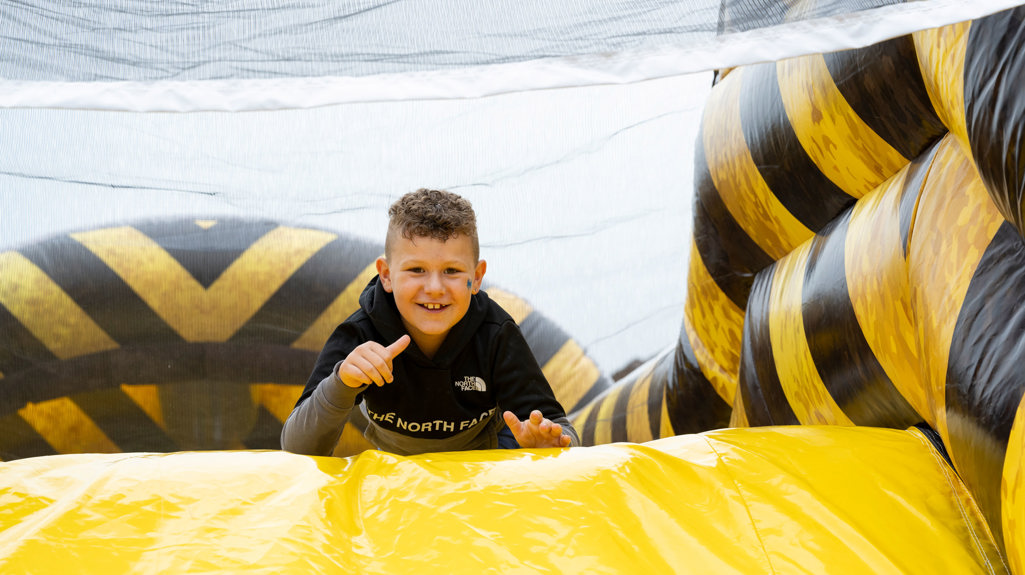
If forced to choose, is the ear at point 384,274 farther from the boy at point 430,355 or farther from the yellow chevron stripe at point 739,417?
the yellow chevron stripe at point 739,417

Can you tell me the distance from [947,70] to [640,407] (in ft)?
2.93

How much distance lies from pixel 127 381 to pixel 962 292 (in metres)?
1.41

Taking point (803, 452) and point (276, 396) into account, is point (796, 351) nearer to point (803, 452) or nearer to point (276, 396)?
point (803, 452)

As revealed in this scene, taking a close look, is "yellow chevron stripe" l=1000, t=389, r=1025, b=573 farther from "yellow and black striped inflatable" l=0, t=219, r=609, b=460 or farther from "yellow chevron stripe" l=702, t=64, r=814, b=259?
"yellow and black striped inflatable" l=0, t=219, r=609, b=460

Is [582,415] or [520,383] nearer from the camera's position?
[520,383]


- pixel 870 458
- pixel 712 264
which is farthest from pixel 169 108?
pixel 712 264

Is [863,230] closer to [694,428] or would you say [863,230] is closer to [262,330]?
[694,428]

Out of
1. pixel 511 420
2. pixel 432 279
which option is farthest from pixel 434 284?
pixel 511 420

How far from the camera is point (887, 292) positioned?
686 mm

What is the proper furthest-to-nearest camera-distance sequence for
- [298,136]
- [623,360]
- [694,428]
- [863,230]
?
[623,360] → [694,428] → [298,136] → [863,230]

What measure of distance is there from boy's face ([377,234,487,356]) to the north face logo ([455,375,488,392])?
0.25ft

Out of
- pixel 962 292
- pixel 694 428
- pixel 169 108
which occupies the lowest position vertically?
pixel 694 428

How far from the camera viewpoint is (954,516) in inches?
21.5

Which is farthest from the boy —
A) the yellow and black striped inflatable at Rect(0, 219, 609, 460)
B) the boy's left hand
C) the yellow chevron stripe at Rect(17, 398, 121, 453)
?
the yellow chevron stripe at Rect(17, 398, 121, 453)
